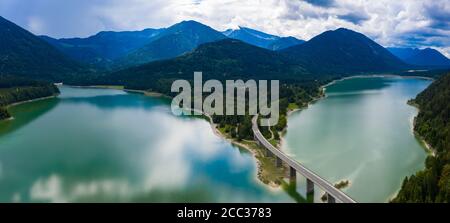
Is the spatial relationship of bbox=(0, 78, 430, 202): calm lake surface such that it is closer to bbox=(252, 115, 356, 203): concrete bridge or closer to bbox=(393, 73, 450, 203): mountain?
bbox=(252, 115, 356, 203): concrete bridge

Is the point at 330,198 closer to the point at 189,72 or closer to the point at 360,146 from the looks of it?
the point at 360,146

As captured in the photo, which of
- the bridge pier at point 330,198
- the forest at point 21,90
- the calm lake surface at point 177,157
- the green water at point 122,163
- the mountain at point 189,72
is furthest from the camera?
the mountain at point 189,72

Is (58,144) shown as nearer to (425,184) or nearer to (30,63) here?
(425,184)

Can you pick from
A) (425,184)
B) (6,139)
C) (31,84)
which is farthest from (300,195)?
(31,84)

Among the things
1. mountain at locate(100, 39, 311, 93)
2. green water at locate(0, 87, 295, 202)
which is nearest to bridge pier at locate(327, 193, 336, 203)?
green water at locate(0, 87, 295, 202)

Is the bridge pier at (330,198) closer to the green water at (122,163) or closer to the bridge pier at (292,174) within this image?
the green water at (122,163)

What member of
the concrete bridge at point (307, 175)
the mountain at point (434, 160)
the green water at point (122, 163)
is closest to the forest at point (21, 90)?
the green water at point (122, 163)

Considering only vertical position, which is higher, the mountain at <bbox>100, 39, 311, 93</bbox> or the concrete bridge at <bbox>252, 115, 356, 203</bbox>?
the mountain at <bbox>100, 39, 311, 93</bbox>
